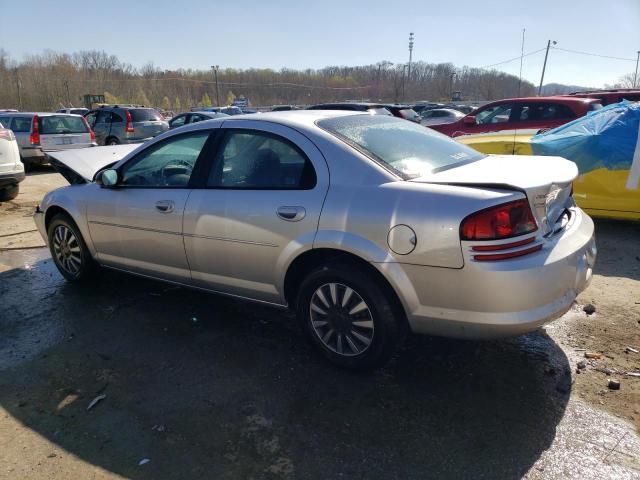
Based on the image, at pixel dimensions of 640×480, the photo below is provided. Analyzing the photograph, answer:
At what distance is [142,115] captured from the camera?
16.2m

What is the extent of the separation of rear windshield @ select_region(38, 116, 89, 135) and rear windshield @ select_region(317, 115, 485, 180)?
11.5 m

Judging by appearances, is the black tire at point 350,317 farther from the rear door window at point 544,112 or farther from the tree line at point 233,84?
the tree line at point 233,84

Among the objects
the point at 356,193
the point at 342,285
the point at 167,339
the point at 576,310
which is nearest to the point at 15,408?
the point at 167,339

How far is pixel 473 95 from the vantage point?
108938mm

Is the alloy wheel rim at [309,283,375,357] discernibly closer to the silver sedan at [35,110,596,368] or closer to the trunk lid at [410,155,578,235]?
the silver sedan at [35,110,596,368]

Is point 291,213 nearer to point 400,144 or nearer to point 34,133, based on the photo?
point 400,144

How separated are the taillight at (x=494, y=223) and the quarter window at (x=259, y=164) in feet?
3.27

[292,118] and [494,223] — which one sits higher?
A: [292,118]

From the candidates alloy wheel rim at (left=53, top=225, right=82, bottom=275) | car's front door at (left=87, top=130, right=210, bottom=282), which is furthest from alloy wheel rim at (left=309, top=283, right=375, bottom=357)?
alloy wheel rim at (left=53, top=225, right=82, bottom=275)

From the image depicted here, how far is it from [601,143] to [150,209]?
5.05 m

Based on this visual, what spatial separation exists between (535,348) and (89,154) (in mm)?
4717

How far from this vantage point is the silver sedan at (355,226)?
2.51m

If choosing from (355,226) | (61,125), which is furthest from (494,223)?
(61,125)

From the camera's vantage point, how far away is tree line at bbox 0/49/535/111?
186ft
